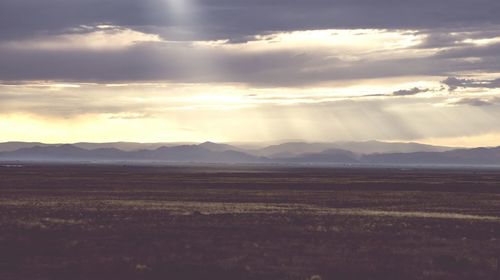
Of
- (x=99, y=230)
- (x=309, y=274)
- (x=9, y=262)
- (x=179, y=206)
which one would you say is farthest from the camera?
(x=179, y=206)

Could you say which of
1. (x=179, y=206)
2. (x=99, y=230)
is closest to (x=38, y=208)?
(x=179, y=206)

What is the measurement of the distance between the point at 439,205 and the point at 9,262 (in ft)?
150

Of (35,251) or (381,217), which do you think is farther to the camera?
(381,217)

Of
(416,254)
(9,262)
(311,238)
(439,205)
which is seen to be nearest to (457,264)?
(416,254)

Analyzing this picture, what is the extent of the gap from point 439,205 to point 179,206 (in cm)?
2374

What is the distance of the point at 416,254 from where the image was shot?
96.4ft

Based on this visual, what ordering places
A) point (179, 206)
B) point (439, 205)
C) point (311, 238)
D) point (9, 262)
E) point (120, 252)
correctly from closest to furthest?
point (9, 262) → point (120, 252) → point (311, 238) → point (179, 206) → point (439, 205)

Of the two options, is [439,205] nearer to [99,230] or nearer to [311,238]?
[311,238]

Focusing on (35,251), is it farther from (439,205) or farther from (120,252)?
(439,205)

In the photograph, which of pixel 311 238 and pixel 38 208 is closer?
pixel 311 238

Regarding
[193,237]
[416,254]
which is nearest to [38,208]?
[193,237]

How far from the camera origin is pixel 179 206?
56.9m

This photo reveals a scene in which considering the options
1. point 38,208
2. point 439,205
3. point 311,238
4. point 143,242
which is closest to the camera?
point 143,242

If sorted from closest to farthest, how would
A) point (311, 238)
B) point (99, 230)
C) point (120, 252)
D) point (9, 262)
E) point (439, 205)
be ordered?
point (9, 262) → point (120, 252) → point (311, 238) → point (99, 230) → point (439, 205)
